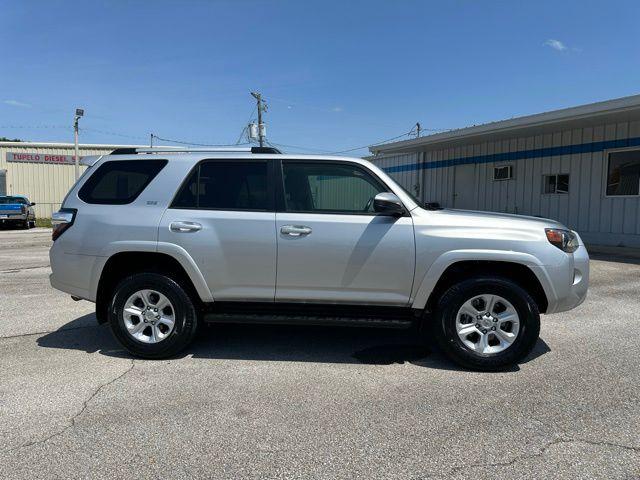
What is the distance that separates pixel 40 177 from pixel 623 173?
3456cm

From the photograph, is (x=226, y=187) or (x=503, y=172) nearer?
(x=226, y=187)

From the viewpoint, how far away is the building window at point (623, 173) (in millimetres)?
12945

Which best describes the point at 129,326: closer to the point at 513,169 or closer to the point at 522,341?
the point at 522,341

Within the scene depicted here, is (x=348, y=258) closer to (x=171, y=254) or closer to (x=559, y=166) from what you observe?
(x=171, y=254)

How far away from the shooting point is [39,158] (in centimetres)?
3300

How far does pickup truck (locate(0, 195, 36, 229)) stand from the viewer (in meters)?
23.8

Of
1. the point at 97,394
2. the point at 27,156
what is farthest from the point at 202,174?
the point at 27,156

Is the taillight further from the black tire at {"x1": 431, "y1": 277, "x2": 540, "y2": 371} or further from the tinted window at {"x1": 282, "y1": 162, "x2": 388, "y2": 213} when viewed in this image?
the black tire at {"x1": 431, "y1": 277, "x2": 540, "y2": 371}

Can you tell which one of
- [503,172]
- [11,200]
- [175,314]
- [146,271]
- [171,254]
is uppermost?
[503,172]

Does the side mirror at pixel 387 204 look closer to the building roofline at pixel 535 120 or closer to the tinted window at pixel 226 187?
the tinted window at pixel 226 187

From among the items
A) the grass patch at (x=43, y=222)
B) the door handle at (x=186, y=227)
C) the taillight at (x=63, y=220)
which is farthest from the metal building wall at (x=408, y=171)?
the grass patch at (x=43, y=222)

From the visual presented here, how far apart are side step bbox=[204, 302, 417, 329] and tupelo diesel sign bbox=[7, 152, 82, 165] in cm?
3405

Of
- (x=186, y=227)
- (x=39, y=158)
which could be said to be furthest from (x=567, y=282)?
(x=39, y=158)

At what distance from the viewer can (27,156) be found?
3278cm
